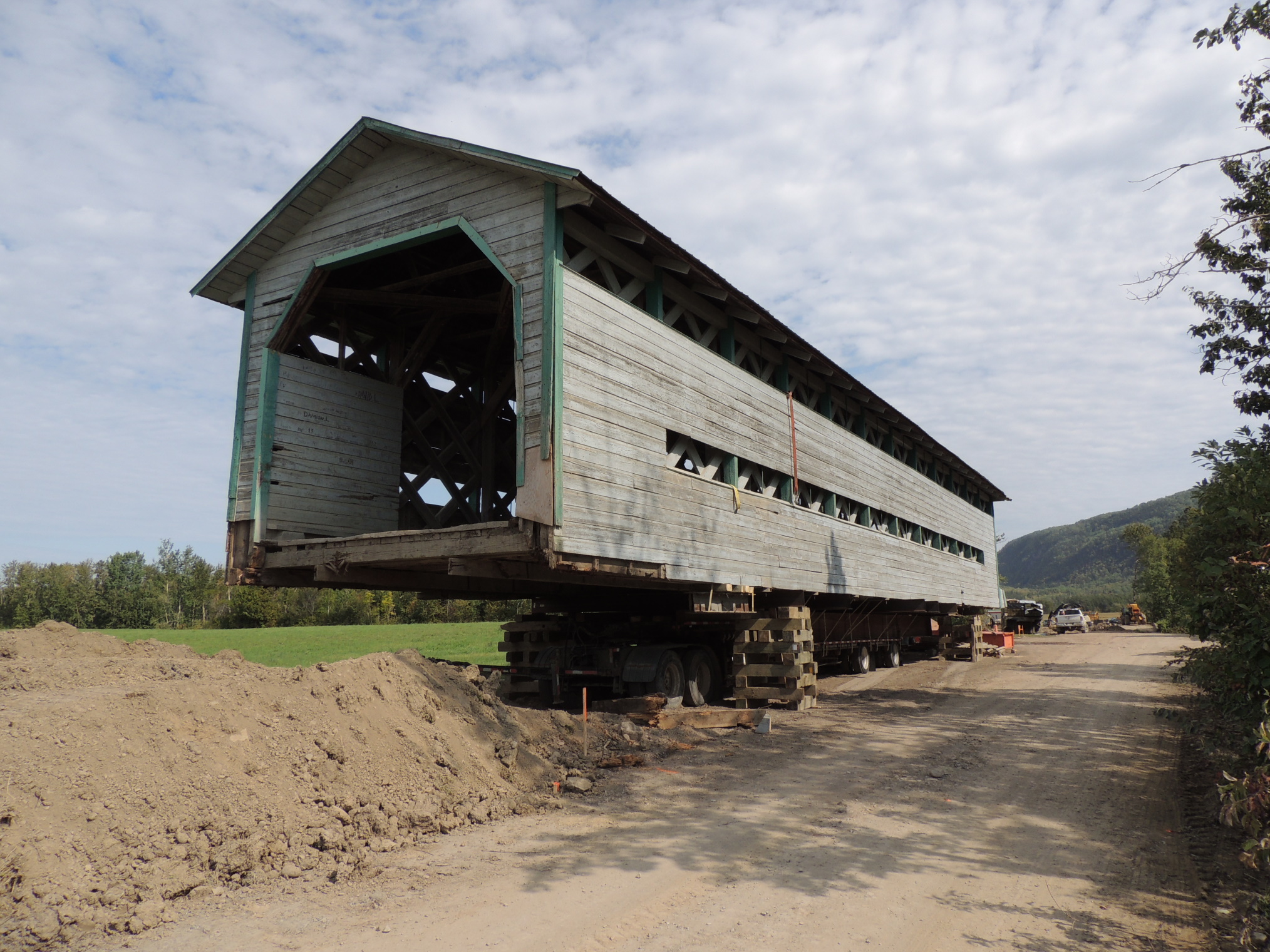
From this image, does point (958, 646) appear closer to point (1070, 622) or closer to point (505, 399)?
point (505, 399)

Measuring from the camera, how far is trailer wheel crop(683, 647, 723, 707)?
13.4 m

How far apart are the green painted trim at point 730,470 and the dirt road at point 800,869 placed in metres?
4.19

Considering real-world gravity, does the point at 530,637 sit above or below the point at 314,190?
below

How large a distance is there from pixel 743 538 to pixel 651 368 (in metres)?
3.33

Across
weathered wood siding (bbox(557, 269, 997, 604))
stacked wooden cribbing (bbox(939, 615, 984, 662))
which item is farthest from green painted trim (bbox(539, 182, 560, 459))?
stacked wooden cribbing (bbox(939, 615, 984, 662))

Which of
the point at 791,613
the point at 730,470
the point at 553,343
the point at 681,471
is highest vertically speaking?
the point at 553,343

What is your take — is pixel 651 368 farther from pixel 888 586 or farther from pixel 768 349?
pixel 888 586

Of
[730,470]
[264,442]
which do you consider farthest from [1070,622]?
[264,442]

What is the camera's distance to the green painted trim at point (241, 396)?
11.0m

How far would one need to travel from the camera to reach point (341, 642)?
46375mm

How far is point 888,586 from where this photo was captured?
61.5 ft

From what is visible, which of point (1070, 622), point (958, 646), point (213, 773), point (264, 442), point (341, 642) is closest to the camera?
point (213, 773)

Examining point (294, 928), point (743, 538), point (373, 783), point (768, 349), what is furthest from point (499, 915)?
point (768, 349)

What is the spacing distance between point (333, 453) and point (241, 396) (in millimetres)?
1466
